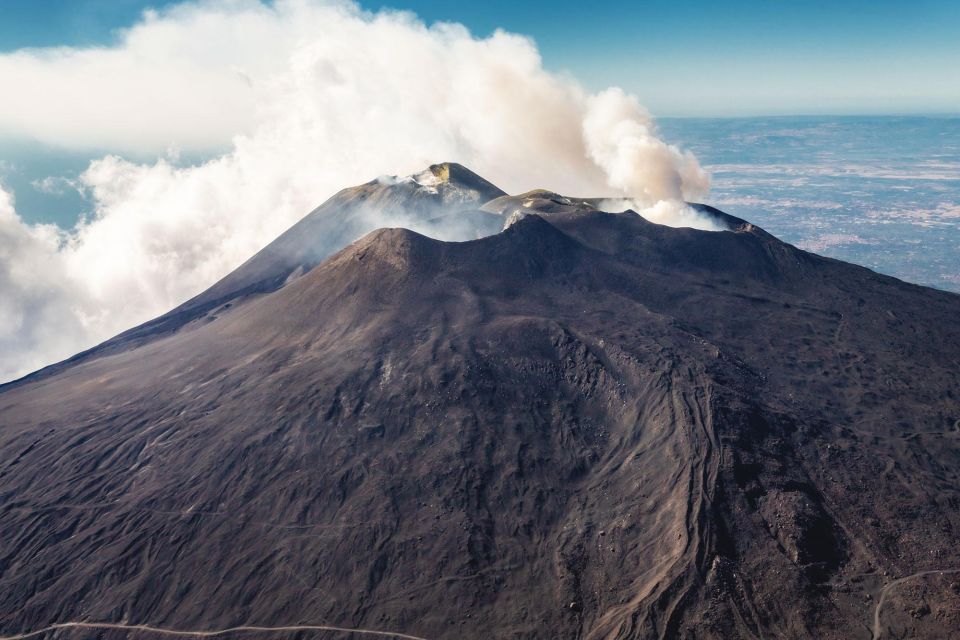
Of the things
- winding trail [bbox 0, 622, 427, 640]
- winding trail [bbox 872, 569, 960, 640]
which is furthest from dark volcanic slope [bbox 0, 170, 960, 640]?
winding trail [bbox 0, 622, 427, 640]

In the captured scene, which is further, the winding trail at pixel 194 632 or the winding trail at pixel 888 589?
the winding trail at pixel 194 632

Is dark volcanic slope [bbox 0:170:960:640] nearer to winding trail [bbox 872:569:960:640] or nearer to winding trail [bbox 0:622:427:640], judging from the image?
winding trail [bbox 872:569:960:640]

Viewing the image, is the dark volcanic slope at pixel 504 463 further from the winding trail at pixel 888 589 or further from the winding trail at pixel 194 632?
the winding trail at pixel 194 632

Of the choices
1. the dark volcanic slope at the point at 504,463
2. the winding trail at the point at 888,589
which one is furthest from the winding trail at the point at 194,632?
the winding trail at the point at 888,589

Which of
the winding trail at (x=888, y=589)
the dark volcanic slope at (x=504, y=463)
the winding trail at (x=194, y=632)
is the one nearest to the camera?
the winding trail at (x=888, y=589)

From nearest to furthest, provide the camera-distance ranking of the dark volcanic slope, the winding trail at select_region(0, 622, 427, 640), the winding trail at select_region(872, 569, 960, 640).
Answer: the winding trail at select_region(872, 569, 960, 640)
the winding trail at select_region(0, 622, 427, 640)
the dark volcanic slope

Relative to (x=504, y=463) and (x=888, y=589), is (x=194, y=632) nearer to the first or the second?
(x=504, y=463)

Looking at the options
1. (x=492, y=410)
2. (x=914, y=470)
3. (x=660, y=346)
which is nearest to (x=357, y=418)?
(x=492, y=410)

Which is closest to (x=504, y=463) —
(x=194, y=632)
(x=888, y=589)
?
(x=194, y=632)

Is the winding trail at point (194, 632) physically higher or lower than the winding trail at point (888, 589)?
higher
